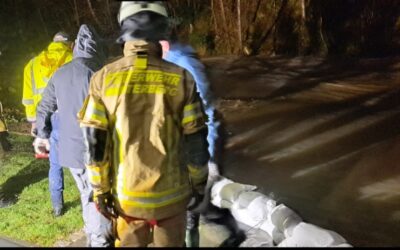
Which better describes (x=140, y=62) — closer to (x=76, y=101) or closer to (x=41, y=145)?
(x=76, y=101)

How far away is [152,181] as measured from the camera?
228 cm

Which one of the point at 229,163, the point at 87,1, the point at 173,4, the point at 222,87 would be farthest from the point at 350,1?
the point at 229,163

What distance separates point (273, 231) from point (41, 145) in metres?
2.06

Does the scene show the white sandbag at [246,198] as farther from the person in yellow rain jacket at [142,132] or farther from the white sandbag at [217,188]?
the person in yellow rain jacket at [142,132]

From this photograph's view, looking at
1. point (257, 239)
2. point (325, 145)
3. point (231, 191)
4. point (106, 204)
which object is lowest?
point (325, 145)

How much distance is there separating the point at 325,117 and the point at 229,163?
282 cm

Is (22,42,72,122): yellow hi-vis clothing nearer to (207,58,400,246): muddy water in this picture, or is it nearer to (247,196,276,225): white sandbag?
(247,196,276,225): white sandbag

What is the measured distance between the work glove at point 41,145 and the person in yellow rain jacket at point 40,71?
51 centimetres

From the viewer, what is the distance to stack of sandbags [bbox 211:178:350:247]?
3.03m

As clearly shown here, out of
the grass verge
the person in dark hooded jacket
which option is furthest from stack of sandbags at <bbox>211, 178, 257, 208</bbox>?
the grass verge

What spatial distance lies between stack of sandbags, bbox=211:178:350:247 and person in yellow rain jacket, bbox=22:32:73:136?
1.90m

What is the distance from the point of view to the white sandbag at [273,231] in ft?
11.1

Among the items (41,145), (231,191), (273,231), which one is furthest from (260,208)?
(41,145)

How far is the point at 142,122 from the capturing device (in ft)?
7.33
